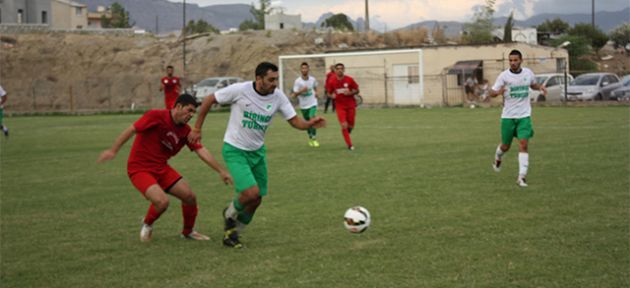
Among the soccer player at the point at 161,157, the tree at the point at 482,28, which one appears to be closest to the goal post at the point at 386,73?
the tree at the point at 482,28

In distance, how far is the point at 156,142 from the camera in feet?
28.7

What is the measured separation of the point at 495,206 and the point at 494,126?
1554cm

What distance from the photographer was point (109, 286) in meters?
6.94

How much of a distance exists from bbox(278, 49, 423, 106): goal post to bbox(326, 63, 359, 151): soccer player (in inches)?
1044

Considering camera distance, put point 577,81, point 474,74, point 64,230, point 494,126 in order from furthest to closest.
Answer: point 474,74
point 577,81
point 494,126
point 64,230

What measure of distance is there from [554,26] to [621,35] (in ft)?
39.3

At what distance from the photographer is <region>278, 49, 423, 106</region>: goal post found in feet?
157

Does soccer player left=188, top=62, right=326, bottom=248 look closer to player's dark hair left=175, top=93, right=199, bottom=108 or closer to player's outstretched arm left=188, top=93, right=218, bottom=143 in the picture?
player's outstretched arm left=188, top=93, right=218, bottom=143

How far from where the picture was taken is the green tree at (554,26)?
77.7 meters

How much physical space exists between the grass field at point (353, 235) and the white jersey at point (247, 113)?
3.74 feet

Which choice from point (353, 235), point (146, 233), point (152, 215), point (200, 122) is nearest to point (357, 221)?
point (353, 235)

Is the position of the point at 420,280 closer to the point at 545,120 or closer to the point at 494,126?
the point at 494,126

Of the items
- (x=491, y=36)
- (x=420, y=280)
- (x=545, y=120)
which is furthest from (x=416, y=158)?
(x=491, y=36)

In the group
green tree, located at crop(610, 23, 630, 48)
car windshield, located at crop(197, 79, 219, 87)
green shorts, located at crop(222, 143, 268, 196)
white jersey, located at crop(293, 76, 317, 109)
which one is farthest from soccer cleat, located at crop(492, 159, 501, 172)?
green tree, located at crop(610, 23, 630, 48)
